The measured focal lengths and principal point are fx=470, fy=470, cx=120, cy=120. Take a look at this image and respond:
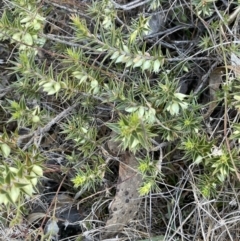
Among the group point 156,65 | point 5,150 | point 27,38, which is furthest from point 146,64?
point 5,150

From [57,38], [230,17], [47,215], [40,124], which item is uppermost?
[230,17]

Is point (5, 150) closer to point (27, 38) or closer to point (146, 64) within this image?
point (27, 38)

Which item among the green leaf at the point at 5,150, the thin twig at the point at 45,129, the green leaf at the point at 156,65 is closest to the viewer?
the green leaf at the point at 5,150

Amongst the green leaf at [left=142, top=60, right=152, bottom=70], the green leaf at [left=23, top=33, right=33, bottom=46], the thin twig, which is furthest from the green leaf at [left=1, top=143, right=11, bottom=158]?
the green leaf at [left=142, top=60, right=152, bottom=70]

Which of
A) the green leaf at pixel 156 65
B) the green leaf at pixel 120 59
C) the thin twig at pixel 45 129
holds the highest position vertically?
the green leaf at pixel 120 59

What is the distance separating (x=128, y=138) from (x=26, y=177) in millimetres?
329

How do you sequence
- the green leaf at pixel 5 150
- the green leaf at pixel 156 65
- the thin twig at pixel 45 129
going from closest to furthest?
the green leaf at pixel 5 150 < the green leaf at pixel 156 65 < the thin twig at pixel 45 129

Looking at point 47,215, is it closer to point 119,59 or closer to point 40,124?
point 40,124

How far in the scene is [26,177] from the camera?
4.26 feet

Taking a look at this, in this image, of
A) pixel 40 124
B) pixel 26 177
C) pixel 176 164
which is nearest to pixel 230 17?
pixel 176 164

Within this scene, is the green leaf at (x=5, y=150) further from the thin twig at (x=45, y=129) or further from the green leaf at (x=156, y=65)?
the green leaf at (x=156, y=65)

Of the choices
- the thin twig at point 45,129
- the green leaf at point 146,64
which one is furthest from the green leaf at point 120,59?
the thin twig at point 45,129

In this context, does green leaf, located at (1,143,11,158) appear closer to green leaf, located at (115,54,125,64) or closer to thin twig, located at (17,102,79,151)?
thin twig, located at (17,102,79,151)

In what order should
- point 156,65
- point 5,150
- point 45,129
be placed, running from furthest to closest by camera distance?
point 45,129 → point 156,65 → point 5,150
